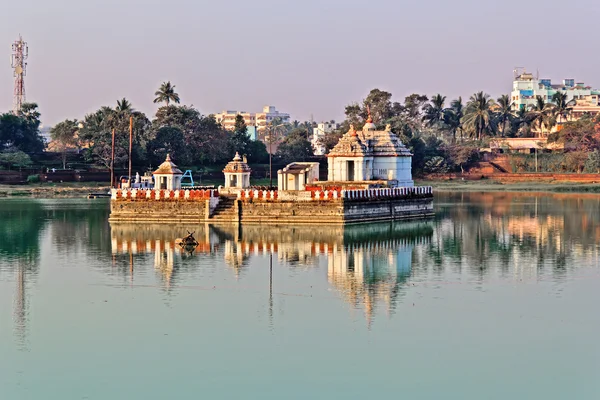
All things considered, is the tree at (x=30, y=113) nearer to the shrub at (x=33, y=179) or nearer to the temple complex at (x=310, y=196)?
the shrub at (x=33, y=179)

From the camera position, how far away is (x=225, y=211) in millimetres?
60312

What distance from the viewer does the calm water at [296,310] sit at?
24703 millimetres

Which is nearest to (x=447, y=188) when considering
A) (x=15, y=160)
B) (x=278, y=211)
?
(x=15, y=160)

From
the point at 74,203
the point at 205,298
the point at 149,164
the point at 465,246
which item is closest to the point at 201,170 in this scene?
the point at 149,164

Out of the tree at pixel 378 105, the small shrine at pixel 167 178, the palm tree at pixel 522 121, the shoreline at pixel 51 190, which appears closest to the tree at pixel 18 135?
the shoreline at pixel 51 190

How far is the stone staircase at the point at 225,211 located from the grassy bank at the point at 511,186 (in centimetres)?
4748

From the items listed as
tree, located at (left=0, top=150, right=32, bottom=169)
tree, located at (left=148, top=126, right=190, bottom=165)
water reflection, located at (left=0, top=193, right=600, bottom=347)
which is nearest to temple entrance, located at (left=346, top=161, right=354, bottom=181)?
water reflection, located at (left=0, top=193, right=600, bottom=347)

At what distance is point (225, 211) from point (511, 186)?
56.0 metres

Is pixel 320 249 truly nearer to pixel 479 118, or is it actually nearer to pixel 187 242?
pixel 187 242

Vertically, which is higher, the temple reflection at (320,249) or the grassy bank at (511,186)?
the grassy bank at (511,186)

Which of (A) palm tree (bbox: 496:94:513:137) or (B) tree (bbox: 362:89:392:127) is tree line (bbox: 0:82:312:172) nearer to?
(B) tree (bbox: 362:89:392:127)

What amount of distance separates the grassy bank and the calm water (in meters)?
46.5

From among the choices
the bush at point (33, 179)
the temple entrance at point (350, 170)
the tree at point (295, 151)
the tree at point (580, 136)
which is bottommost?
the bush at point (33, 179)

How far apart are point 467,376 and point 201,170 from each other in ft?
276
